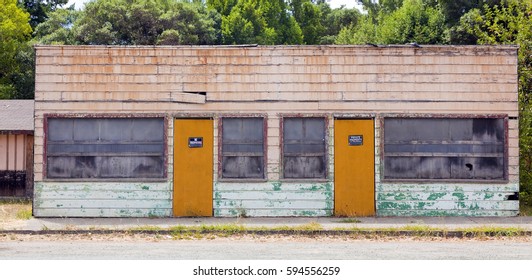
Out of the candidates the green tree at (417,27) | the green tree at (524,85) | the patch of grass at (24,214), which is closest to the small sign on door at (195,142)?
the patch of grass at (24,214)

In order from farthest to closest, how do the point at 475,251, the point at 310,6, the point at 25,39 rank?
the point at 310,6, the point at 25,39, the point at 475,251

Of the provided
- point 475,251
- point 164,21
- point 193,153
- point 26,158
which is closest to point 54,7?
point 164,21

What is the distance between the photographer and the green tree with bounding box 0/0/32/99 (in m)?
46.4

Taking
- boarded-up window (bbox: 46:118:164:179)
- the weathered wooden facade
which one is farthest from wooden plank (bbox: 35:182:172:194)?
the weathered wooden facade

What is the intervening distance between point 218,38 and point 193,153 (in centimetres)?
4327

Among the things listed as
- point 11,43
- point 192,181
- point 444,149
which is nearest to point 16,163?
point 192,181

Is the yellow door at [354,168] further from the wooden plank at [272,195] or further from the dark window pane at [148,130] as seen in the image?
the dark window pane at [148,130]

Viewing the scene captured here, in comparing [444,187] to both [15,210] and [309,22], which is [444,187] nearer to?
[15,210]

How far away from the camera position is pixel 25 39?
52.0 meters

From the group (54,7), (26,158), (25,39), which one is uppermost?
(54,7)

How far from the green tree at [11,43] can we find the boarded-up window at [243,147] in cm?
3140

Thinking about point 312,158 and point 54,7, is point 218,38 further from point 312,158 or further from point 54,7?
point 312,158

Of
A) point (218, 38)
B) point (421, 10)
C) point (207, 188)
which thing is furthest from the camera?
point (218, 38)

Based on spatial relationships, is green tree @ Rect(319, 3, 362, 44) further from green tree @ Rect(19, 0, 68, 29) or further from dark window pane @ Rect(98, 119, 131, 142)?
dark window pane @ Rect(98, 119, 131, 142)
